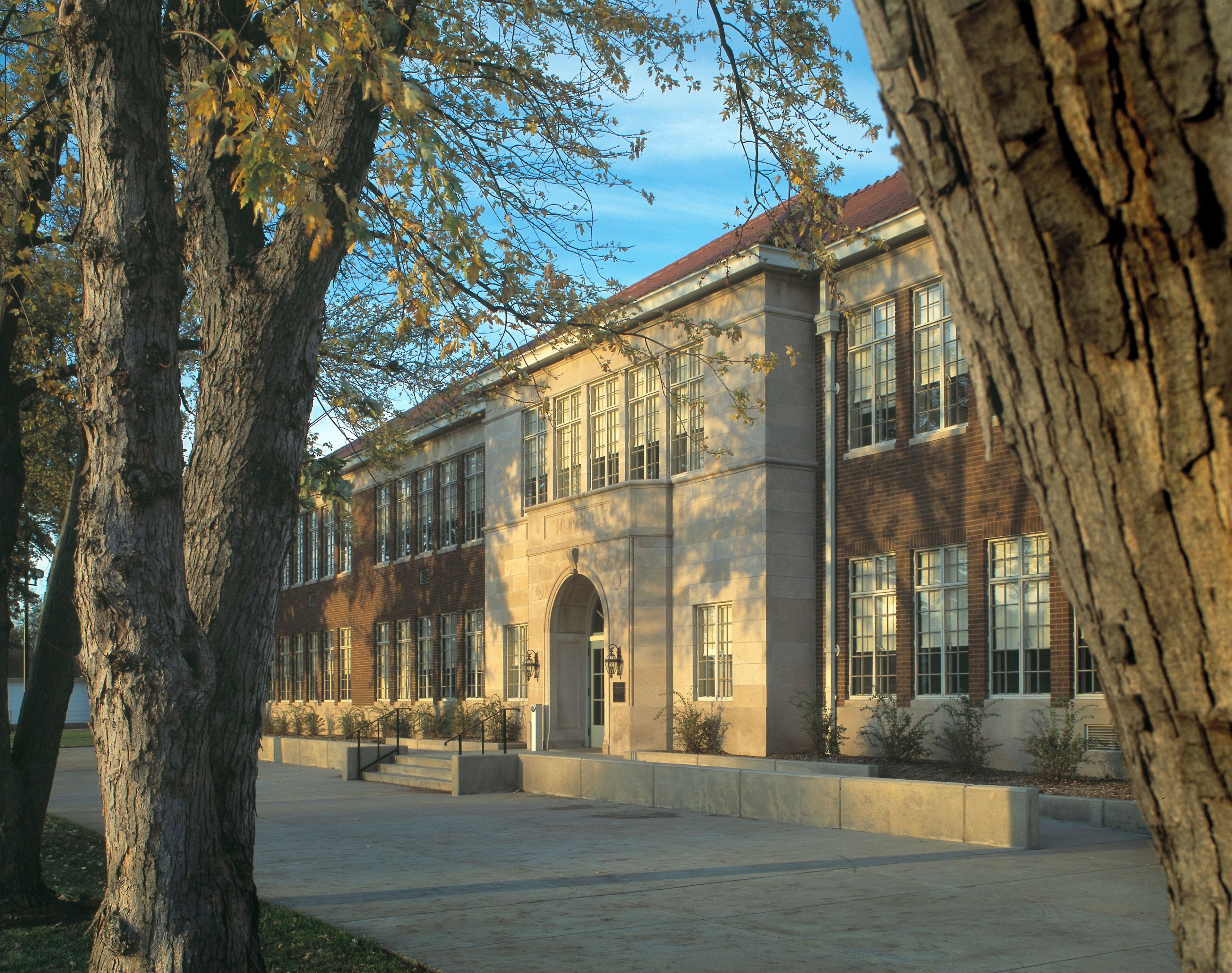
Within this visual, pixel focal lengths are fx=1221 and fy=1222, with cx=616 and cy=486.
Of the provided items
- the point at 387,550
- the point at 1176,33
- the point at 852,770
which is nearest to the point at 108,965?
the point at 1176,33

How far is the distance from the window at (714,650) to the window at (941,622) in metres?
3.87

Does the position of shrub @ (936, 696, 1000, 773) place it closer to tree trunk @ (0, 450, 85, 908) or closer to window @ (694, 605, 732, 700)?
window @ (694, 605, 732, 700)

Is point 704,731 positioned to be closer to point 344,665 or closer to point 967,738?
point 967,738

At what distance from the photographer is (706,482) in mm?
23406

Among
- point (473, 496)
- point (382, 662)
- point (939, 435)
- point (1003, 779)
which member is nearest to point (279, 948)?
point (1003, 779)

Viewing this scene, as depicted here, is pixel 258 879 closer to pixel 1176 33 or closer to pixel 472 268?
pixel 472 268

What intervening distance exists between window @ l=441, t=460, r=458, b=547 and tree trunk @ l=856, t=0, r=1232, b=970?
108ft

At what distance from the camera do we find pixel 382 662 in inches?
1515

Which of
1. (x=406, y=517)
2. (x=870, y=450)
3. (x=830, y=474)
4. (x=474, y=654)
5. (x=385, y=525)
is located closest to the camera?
(x=870, y=450)

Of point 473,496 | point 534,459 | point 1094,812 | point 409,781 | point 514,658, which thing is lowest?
point 409,781

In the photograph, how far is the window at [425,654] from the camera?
116 feet

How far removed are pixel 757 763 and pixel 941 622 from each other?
12.4ft

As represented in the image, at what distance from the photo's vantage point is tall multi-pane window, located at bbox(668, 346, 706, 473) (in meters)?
23.8

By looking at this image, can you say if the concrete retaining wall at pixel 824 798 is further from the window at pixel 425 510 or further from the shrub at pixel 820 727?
the window at pixel 425 510
